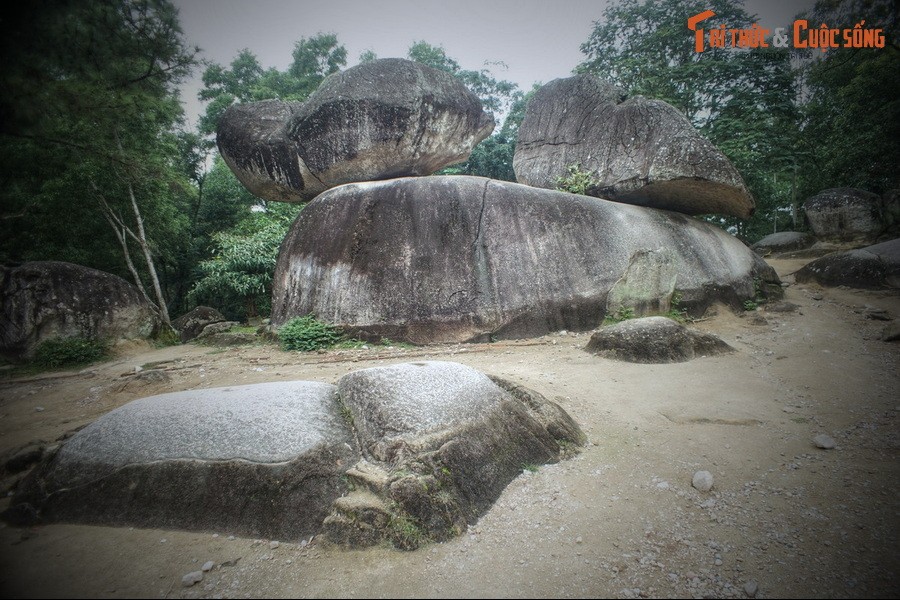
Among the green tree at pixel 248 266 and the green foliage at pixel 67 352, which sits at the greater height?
the green tree at pixel 248 266

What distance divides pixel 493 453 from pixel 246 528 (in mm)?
1507

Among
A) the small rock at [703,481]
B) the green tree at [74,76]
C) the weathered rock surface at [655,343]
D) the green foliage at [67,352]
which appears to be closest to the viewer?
the small rock at [703,481]

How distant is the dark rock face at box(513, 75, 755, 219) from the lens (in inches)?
295

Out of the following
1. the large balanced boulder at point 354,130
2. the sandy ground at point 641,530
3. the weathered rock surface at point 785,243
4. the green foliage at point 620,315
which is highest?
the large balanced boulder at point 354,130

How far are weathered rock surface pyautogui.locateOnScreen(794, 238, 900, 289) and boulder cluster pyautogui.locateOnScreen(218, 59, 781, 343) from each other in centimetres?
138

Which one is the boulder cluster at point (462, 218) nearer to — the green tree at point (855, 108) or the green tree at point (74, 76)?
the green tree at point (74, 76)

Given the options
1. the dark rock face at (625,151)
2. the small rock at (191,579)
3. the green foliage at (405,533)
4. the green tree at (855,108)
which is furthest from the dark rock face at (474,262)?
the green tree at (855,108)

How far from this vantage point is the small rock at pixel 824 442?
8.92 ft

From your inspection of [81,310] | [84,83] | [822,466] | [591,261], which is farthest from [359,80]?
[822,466]

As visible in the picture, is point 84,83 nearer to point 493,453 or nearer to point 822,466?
point 493,453

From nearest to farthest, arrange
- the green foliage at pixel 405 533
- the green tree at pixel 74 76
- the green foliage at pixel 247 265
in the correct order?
the green foliage at pixel 405 533, the green tree at pixel 74 76, the green foliage at pixel 247 265

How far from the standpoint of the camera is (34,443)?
10.0 ft

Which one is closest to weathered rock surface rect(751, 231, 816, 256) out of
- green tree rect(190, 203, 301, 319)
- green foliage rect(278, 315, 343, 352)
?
green foliage rect(278, 315, 343, 352)

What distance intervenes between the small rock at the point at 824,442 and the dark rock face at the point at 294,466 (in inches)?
81.0
